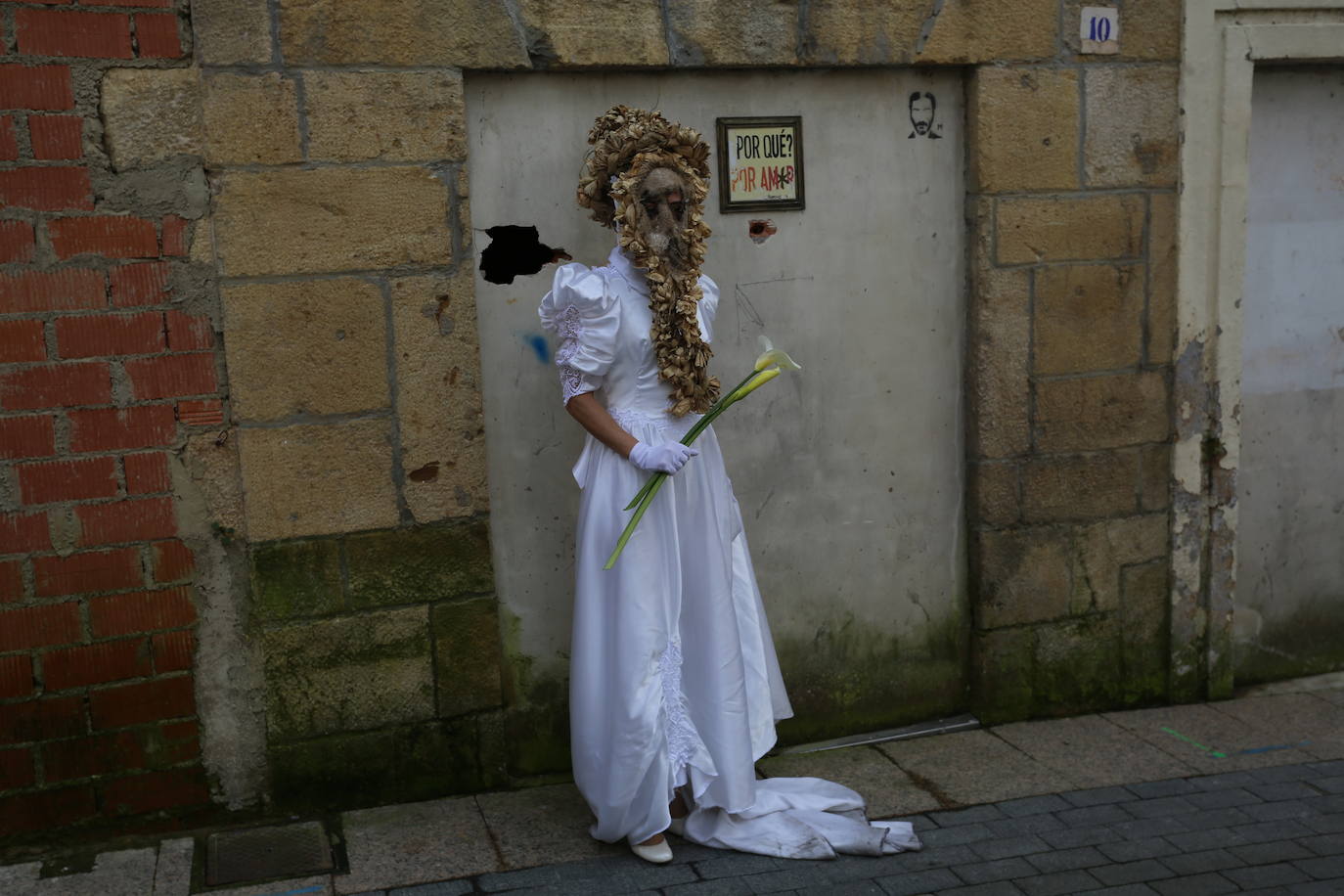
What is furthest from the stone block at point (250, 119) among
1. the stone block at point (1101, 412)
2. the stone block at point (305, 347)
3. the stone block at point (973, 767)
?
the stone block at point (973, 767)

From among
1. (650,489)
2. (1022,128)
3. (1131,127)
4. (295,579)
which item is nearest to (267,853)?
(295,579)

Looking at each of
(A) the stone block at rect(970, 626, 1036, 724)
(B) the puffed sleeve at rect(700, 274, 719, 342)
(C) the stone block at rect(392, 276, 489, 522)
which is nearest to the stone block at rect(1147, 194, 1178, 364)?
(A) the stone block at rect(970, 626, 1036, 724)

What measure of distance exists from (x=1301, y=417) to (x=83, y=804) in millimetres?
4453

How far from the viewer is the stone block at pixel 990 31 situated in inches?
168

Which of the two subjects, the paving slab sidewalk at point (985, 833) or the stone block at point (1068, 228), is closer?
the paving slab sidewalk at point (985, 833)

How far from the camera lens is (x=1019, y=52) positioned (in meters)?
4.36

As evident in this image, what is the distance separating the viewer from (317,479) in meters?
3.86

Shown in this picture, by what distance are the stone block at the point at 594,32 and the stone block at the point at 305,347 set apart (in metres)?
0.88

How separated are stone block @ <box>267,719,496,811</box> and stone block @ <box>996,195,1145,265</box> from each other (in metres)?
2.40

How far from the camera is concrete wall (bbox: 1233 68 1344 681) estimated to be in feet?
16.0

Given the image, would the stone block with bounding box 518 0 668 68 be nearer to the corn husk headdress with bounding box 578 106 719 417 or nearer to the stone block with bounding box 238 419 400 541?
the corn husk headdress with bounding box 578 106 719 417

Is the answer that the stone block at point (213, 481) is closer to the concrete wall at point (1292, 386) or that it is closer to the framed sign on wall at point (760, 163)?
the framed sign on wall at point (760, 163)

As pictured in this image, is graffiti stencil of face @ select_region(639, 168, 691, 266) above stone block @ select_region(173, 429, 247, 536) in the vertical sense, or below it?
above

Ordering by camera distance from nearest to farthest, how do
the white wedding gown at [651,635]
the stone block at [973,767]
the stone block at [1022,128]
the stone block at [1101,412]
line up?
the white wedding gown at [651,635]
the stone block at [973,767]
the stone block at [1022,128]
the stone block at [1101,412]
